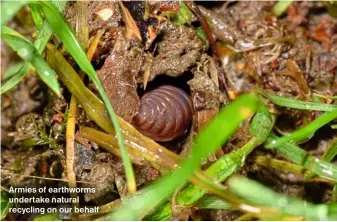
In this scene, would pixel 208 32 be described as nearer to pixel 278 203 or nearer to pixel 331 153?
pixel 331 153

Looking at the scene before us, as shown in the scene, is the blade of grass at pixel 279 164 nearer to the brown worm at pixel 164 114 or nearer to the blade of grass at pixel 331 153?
the blade of grass at pixel 331 153

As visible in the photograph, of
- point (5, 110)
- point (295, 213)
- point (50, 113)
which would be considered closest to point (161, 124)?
point (50, 113)

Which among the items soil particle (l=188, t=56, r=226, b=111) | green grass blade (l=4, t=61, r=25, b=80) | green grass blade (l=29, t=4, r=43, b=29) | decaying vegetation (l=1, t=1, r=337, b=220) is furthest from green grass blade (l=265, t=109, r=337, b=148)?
green grass blade (l=4, t=61, r=25, b=80)

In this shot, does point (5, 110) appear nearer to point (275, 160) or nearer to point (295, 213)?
point (275, 160)

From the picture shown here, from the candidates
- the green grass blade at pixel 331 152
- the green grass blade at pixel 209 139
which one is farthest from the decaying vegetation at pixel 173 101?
the green grass blade at pixel 209 139

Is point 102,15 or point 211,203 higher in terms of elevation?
point 102,15

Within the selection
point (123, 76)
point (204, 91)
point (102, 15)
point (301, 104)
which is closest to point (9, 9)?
point (102, 15)

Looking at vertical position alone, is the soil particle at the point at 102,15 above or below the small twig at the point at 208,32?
above
